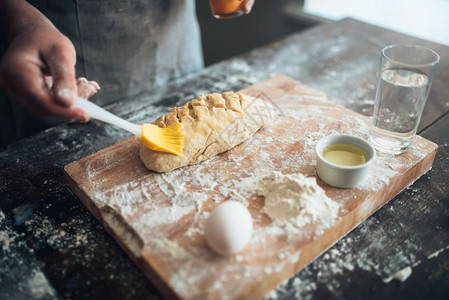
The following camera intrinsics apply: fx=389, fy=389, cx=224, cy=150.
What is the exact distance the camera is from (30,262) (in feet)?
3.58

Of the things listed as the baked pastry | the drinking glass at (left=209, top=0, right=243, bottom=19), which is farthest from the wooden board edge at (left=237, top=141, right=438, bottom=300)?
the drinking glass at (left=209, top=0, right=243, bottom=19)

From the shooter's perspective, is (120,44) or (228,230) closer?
(228,230)

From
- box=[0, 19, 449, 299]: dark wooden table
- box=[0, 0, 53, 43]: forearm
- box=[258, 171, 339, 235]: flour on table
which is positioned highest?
box=[0, 0, 53, 43]: forearm

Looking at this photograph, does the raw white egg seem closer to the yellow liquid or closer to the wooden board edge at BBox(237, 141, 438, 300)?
the wooden board edge at BBox(237, 141, 438, 300)

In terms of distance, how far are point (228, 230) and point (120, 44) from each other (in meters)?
1.26

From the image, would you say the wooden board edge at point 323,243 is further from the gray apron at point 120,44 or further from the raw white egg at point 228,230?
the gray apron at point 120,44

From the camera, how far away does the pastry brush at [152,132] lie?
46.8 inches

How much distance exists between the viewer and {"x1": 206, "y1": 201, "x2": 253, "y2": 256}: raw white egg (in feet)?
3.18

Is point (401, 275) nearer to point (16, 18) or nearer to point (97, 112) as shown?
point (97, 112)

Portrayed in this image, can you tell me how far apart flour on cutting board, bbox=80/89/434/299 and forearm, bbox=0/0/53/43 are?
1.74 feet

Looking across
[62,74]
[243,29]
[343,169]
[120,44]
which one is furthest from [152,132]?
[243,29]

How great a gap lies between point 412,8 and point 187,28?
7.18 ft

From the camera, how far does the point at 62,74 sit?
1121 millimetres

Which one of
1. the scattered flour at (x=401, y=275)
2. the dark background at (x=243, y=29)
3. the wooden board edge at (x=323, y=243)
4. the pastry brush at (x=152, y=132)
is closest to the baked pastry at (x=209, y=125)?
the pastry brush at (x=152, y=132)
